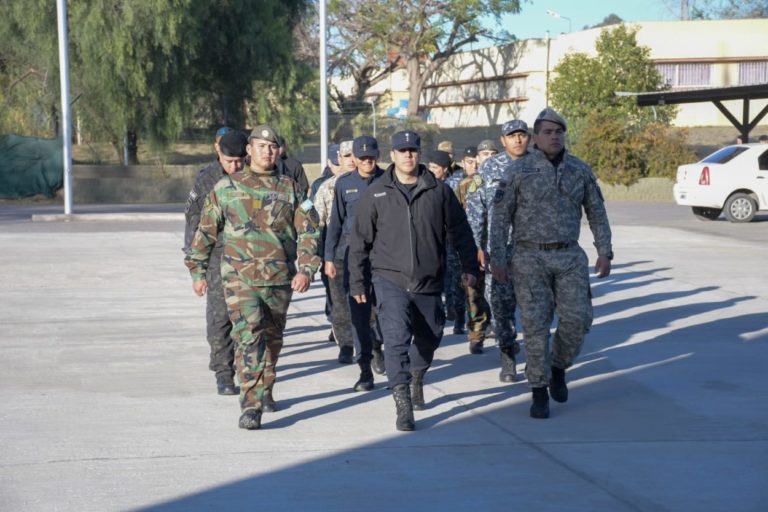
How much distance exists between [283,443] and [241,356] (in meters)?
0.70

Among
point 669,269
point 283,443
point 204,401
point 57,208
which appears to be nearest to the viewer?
point 283,443

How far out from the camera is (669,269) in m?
16.6

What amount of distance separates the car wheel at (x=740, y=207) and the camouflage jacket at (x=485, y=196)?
16486 millimetres

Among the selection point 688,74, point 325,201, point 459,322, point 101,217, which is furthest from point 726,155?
point 688,74

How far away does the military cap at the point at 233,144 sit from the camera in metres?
8.31

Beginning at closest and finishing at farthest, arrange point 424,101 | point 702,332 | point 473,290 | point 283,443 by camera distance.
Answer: point 283,443, point 473,290, point 702,332, point 424,101

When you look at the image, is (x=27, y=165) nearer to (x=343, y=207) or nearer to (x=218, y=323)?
(x=343, y=207)

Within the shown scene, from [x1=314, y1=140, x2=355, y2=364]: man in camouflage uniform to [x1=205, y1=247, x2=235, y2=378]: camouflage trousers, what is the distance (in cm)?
114

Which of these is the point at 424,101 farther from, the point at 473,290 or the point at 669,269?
the point at 473,290

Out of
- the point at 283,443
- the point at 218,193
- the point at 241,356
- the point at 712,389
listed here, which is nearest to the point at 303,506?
the point at 283,443

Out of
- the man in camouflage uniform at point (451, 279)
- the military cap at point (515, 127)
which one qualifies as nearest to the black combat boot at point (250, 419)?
the military cap at point (515, 127)

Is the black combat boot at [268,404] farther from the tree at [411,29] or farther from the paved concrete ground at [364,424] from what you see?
the tree at [411,29]

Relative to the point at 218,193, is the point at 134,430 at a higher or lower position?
lower

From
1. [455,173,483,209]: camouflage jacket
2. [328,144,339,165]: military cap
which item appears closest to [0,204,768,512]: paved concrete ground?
[455,173,483,209]: camouflage jacket
